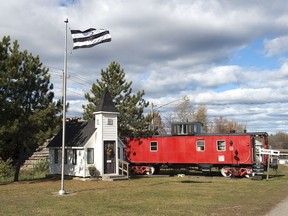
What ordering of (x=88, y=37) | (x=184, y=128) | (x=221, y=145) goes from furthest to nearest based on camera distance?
(x=184, y=128) < (x=221, y=145) < (x=88, y=37)

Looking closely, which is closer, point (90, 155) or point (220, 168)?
point (90, 155)

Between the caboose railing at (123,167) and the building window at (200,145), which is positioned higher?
the building window at (200,145)

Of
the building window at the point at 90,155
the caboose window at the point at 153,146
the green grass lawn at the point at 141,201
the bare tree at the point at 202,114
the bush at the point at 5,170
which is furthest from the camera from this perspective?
the bare tree at the point at 202,114

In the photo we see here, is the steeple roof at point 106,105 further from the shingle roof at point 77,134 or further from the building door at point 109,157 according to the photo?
the building door at point 109,157

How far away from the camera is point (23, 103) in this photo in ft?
81.8

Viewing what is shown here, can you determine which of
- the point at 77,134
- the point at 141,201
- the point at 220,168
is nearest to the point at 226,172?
the point at 220,168

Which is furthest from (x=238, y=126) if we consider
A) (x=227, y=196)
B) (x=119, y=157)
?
(x=227, y=196)

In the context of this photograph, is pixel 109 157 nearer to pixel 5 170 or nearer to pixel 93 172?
pixel 93 172

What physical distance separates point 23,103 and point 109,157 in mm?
7385

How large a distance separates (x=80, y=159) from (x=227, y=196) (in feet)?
44.1

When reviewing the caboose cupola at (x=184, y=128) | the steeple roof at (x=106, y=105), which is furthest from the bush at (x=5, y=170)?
the caboose cupola at (x=184, y=128)

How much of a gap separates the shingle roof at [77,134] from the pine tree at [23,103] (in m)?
3.17

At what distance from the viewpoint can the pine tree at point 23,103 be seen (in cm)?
2350

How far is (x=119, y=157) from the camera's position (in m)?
29.8
